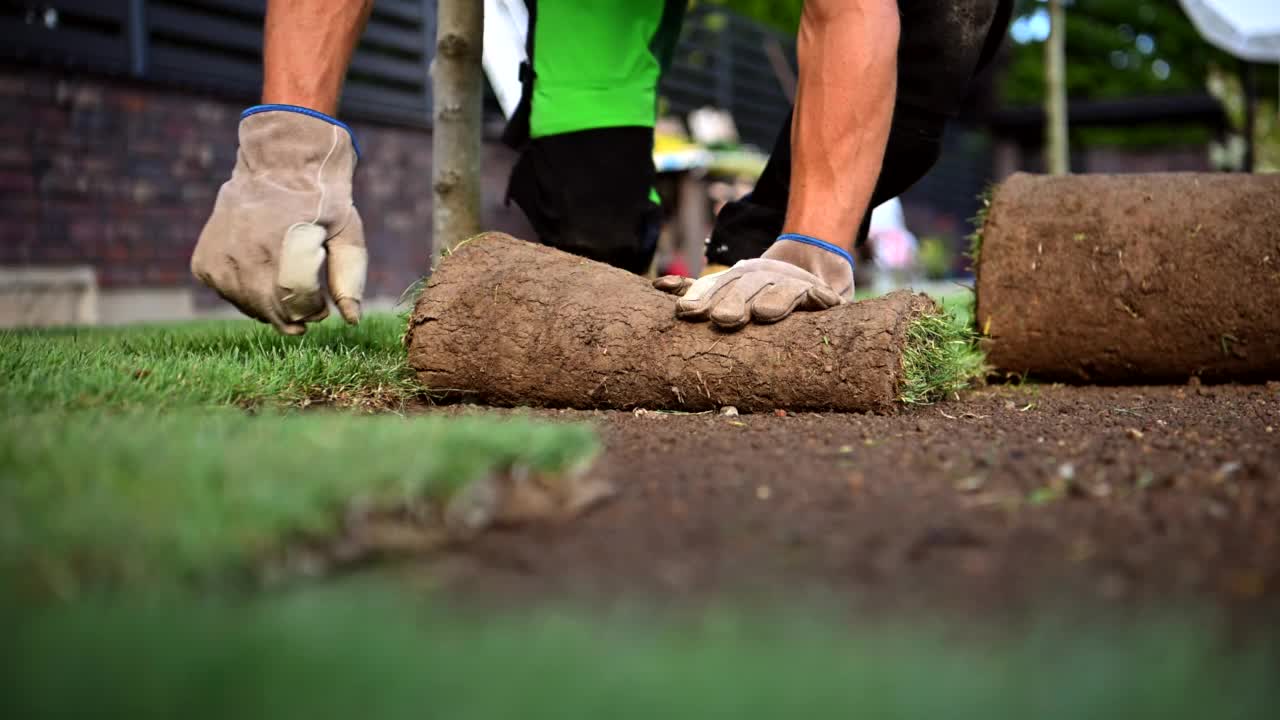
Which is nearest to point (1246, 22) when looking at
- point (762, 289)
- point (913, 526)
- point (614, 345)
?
point (762, 289)

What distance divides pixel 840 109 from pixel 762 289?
489 mm

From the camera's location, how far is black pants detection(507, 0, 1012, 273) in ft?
9.01

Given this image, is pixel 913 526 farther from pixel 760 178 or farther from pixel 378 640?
pixel 760 178

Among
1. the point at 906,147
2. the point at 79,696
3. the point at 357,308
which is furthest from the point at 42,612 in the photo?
the point at 906,147

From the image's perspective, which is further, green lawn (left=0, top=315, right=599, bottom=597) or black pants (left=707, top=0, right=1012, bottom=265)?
black pants (left=707, top=0, right=1012, bottom=265)

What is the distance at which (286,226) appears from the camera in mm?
2156

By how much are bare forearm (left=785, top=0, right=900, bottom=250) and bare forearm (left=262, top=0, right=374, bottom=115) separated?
3.20 ft

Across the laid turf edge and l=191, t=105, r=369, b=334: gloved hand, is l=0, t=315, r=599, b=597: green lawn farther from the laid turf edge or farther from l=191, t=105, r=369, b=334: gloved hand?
the laid turf edge

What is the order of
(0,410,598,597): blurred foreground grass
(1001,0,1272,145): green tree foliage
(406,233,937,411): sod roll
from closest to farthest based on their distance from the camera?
(0,410,598,597): blurred foreground grass → (406,233,937,411): sod roll → (1001,0,1272,145): green tree foliage

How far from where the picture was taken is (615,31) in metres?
3.09

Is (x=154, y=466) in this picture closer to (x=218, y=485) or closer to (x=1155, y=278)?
(x=218, y=485)

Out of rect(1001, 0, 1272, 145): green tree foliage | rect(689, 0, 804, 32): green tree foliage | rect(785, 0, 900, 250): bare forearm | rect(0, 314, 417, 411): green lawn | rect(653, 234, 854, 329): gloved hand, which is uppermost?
rect(1001, 0, 1272, 145): green tree foliage

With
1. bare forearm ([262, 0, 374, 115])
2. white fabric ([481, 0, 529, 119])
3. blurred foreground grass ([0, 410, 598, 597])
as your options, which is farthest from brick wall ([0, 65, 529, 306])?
blurred foreground grass ([0, 410, 598, 597])

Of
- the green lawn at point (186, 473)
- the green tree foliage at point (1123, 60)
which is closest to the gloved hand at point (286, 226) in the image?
the green lawn at point (186, 473)
